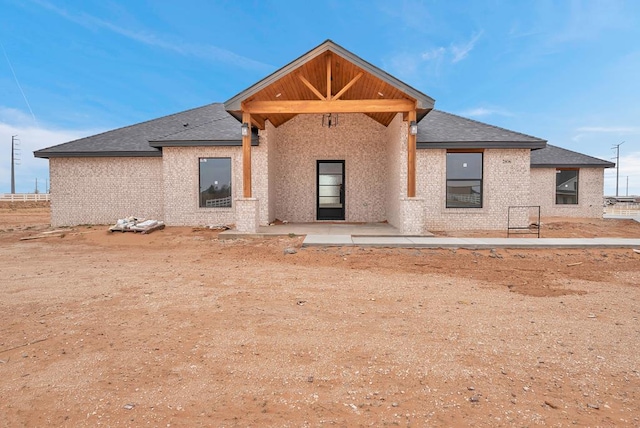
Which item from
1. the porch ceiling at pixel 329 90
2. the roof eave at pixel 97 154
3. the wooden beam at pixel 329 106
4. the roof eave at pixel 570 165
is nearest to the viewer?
the porch ceiling at pixel 329 90

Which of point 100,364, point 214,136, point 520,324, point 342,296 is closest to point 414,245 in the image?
point 342,296

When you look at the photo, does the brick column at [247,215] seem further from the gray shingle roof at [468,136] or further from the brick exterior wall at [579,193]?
the brick exterior wall at [579,193]

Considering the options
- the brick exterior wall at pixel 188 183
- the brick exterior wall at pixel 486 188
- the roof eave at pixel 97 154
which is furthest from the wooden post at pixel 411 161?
the roof eave at pixel 97 154

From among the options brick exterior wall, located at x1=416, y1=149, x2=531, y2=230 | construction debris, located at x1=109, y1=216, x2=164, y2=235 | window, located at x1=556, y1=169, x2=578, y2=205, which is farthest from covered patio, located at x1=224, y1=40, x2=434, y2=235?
window, located at x1=556, y1=169, x2=578, y2=205

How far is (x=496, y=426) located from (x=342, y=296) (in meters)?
2.92

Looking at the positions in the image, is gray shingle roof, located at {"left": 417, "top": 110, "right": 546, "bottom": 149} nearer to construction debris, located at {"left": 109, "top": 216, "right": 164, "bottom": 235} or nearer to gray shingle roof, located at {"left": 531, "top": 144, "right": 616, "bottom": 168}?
gray shingle roof, located at {"left": 531, "top": 144, "right": 616, "bottom": 168}

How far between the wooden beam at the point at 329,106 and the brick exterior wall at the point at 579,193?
11353mm

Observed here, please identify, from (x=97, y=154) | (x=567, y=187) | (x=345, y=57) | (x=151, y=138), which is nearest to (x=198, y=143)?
(x=151, y=138)

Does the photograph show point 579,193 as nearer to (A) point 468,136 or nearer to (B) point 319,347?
(A) point 468,136

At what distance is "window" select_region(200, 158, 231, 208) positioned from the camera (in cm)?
1290

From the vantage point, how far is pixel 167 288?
17.1 feet

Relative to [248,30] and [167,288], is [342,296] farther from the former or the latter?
[248,30]

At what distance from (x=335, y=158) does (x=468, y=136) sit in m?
5.27

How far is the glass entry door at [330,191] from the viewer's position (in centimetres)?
1421
